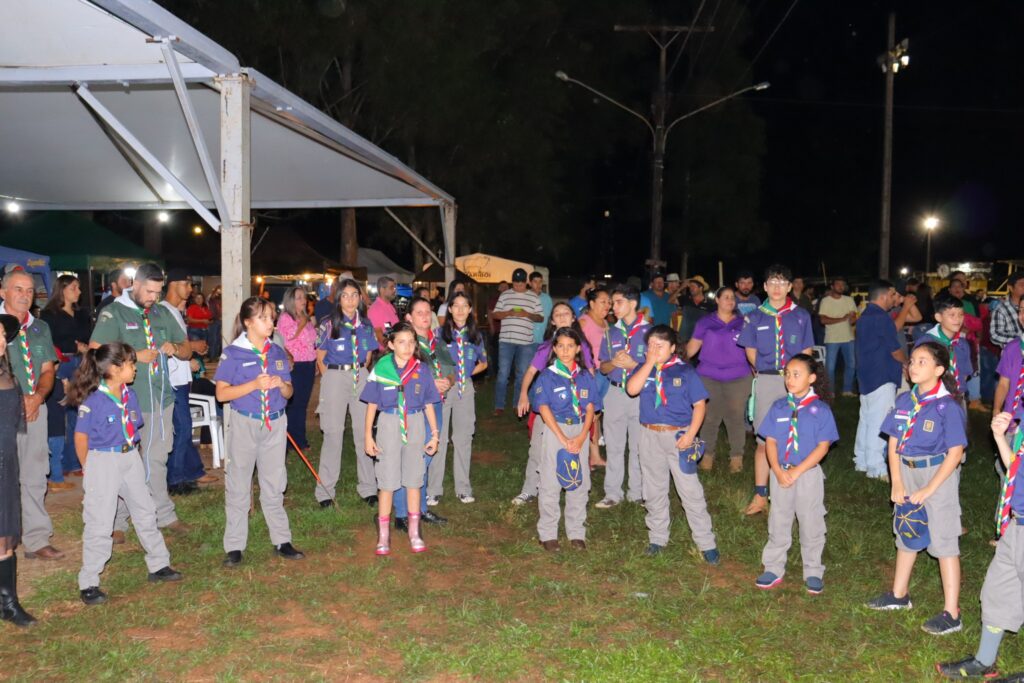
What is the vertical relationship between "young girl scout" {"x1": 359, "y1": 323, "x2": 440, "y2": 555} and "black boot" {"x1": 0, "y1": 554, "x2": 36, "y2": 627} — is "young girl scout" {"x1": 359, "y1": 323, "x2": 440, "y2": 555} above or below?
above

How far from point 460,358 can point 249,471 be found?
2176 mm

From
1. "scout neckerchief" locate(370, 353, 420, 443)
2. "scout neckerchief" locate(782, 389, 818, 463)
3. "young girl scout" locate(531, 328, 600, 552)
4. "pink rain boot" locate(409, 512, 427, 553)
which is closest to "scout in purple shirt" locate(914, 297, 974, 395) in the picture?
"scout neckerchief" locate(782, 389, 818, 463)

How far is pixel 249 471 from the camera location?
5875mm

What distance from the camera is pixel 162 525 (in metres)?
6.61

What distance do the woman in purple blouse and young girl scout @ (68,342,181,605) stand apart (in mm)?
5038

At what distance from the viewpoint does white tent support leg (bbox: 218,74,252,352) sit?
21.5ft

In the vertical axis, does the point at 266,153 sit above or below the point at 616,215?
below

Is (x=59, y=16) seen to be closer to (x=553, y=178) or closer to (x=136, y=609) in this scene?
(x=136, y=609)

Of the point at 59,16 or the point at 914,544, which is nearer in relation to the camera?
the point at 914,544

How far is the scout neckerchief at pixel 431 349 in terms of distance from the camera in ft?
22.5

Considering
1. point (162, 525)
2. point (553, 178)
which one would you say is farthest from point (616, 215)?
point (162, 525)

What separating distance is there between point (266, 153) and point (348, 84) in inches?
728

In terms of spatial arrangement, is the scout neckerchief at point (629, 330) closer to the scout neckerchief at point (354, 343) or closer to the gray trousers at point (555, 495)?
the gray trousers at point (555, 495)

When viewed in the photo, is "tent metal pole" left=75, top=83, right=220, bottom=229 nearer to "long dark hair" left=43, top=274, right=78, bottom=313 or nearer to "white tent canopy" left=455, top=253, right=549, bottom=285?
"long dark hair" left=43, top=274, right=78, bottom=313
